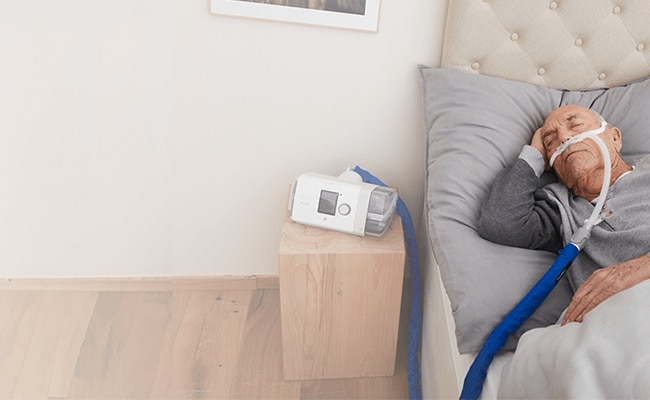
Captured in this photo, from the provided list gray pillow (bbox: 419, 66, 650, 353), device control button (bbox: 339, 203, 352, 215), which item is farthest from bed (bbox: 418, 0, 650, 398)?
device control button (bbox: 339, 203, 352, 215)

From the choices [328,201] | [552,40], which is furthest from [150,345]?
[552,40]

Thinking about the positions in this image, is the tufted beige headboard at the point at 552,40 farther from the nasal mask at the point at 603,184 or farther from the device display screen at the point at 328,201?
the device display screen at the point at 328,201

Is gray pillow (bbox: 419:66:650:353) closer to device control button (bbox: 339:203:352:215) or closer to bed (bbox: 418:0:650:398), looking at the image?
bed (bbox: 418:0:650:398)

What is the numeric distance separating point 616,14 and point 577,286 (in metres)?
0.71

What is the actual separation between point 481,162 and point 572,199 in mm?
225

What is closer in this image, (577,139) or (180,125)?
(577,139)

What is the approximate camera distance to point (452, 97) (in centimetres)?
154

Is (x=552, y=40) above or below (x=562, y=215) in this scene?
above

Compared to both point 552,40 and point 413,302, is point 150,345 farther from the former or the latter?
point 552,40

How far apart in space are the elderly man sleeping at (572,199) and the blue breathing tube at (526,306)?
56 mm

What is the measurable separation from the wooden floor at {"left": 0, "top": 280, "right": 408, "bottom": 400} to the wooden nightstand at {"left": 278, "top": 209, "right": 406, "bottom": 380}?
0.22ft

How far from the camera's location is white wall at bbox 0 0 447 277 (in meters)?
1.58

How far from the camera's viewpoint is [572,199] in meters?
1.42

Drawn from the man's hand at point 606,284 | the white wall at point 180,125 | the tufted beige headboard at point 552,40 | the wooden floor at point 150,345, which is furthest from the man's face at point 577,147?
the wooden floor at point 150,345
